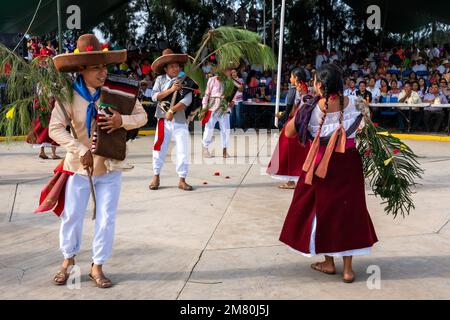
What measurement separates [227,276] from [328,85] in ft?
5.29

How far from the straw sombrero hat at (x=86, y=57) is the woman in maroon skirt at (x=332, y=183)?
1.45 m

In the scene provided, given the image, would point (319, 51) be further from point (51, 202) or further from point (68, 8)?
point (51, 202)

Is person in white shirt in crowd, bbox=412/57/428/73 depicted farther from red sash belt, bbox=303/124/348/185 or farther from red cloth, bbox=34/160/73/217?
red cloth, bbox=34/160/73/217

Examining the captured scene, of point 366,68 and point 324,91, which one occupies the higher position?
point 366,68

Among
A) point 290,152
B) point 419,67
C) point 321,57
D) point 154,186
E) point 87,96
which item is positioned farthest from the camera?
point 321,57

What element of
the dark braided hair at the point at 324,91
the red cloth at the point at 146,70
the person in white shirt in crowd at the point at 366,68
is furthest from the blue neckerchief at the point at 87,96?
the person in white shirt in crowd at the point at 366,68

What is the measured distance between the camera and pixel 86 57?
4.05 meters

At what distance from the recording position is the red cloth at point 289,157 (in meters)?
7.59

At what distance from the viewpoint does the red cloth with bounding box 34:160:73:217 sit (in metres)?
4.23

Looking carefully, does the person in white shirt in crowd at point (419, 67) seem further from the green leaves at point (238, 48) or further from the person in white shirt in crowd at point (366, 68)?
the green leaves at point (238, 48)

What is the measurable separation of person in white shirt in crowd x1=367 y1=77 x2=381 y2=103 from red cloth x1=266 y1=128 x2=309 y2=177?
773 centimetres

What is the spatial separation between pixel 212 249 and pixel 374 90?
1093cm

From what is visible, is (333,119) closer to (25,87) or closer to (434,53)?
(25,87)

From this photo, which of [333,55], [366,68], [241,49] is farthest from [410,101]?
[241,49]
